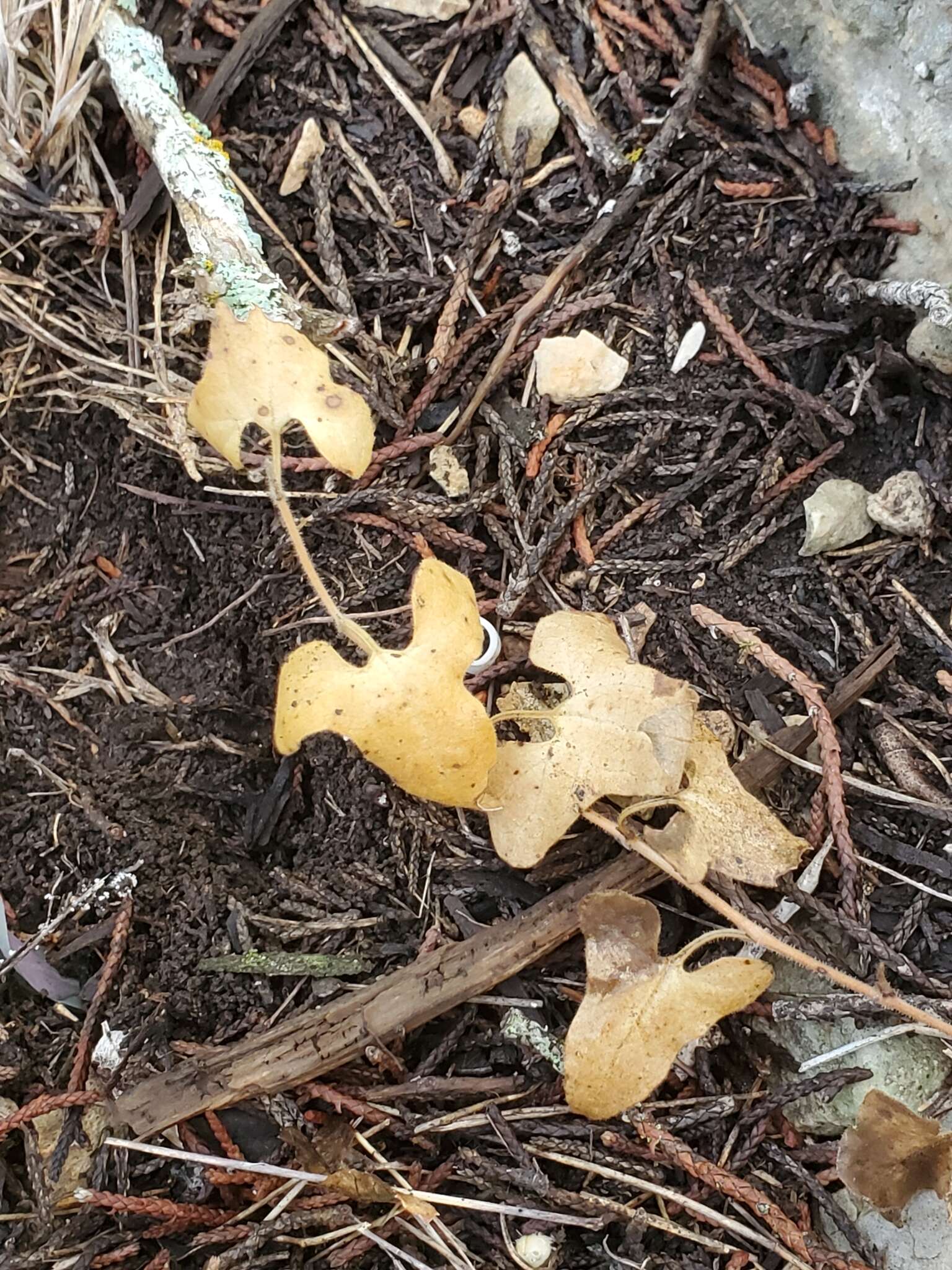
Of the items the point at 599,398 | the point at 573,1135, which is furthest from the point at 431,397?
the point at 573,1135

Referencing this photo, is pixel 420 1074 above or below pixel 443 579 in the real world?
below

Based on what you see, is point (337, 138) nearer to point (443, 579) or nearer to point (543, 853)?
point (443, 579)

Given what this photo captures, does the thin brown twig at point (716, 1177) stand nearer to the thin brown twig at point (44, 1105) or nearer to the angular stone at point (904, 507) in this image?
the thin brown twig at point (44, 1105)

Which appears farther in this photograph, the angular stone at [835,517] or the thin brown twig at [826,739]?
the angular stone at [835,517]

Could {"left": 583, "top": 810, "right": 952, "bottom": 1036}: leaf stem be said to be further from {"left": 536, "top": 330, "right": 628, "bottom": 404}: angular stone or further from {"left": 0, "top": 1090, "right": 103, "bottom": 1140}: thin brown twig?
{"left": 0, "top": 1090, "right": 103, "bottom": 1140}: thin brown twig

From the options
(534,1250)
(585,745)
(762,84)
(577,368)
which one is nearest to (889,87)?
(762,84)

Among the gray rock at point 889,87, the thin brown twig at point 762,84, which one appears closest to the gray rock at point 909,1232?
the gray rock at point 889,87

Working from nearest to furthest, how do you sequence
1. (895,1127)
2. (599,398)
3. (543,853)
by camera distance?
(895,1127) < (543,853) < (599,398)
